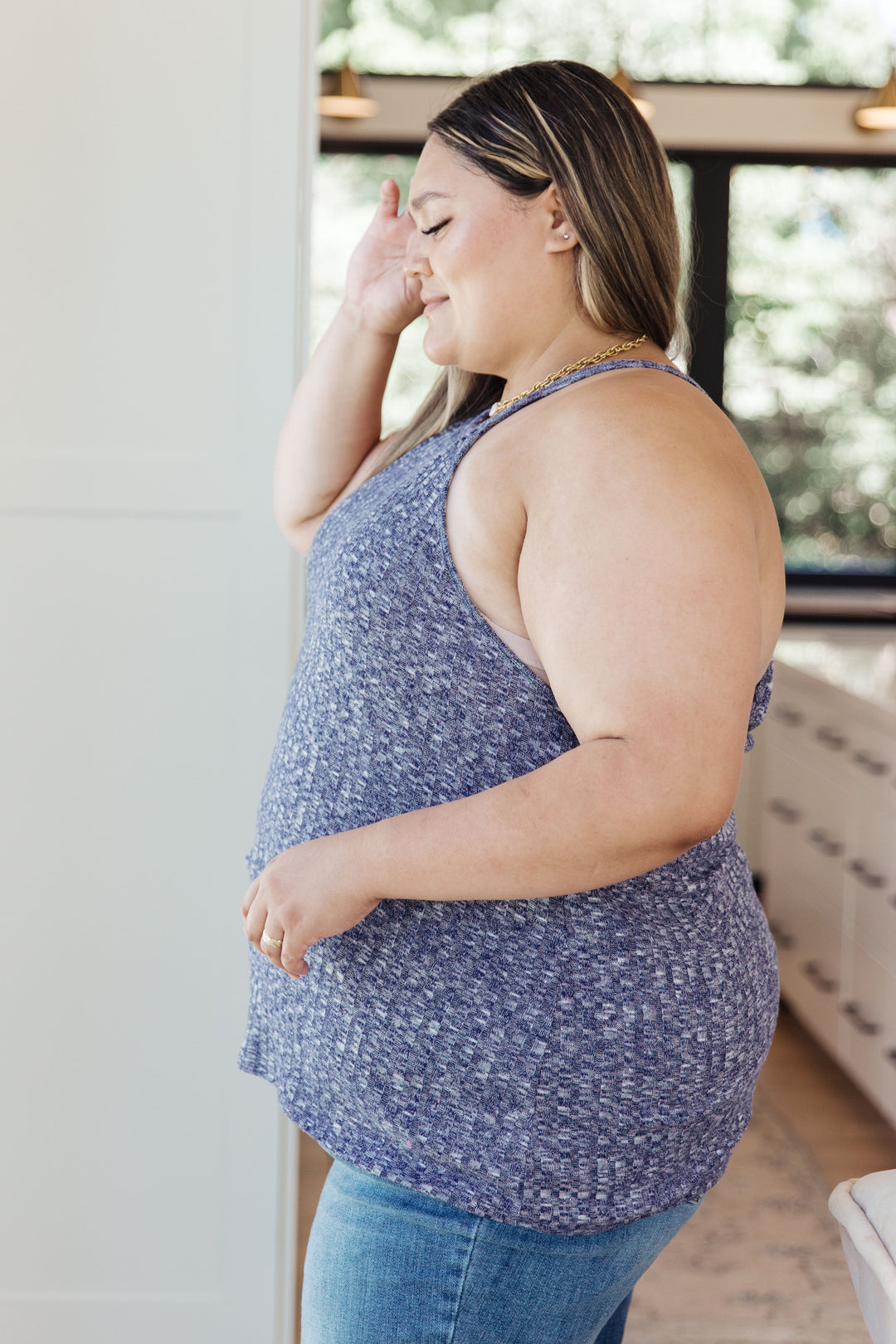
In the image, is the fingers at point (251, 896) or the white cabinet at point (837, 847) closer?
the fingers at point (251, 896)

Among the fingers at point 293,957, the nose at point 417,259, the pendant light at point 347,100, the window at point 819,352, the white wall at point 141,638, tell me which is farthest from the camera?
the window at point 819,352

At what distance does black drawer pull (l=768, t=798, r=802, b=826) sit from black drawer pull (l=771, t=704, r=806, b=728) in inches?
7.9

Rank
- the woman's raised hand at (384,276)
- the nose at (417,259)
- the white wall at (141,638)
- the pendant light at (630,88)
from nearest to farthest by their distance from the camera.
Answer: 1. the nose at (417,259)
2. the woman's raised hand at (384,276)
3. the white wall at (141,638)
4. the pendant light at (630,88)

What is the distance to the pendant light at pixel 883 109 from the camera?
3.93 metres

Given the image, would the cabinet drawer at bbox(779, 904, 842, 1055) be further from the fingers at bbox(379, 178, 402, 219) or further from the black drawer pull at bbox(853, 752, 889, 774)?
the fingers at bbox(379, 178, 402, 219)

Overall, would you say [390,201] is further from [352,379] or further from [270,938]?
[270,938]

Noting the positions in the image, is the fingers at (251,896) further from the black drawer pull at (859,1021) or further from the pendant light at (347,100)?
the pendant light at (347,100)

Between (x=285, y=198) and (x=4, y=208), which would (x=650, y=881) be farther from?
(x=4, y=208)

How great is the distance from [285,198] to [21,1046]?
108 cm

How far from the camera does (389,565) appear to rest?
87cm

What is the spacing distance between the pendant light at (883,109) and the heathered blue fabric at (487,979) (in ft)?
11.8

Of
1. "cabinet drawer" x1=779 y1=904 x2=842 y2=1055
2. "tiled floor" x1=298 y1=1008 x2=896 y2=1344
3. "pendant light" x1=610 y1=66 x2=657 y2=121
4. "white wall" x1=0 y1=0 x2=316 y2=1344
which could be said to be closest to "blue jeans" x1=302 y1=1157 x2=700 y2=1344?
"white wall" x1=0 y1=0 x2=316 y2=1344

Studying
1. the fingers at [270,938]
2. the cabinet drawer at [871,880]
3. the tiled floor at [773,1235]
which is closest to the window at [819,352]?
the cabinet drawer at [871,880]

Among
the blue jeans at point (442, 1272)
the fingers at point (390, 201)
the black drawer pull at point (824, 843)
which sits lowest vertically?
the black drawer pull at point (824, 843)
